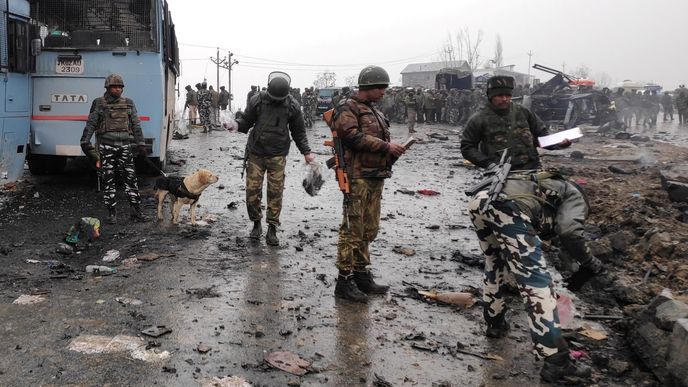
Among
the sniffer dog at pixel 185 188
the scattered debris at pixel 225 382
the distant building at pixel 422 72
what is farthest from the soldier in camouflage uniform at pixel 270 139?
the distant building at pixel 422 72

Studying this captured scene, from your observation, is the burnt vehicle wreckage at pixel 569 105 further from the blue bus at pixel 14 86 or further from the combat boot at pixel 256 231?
the blue bus at pixel 14 86

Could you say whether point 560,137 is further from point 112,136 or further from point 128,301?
point 112,136

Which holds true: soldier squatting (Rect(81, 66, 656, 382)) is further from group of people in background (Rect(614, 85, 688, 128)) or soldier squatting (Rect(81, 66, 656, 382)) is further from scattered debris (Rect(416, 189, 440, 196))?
group of people in background (Rect(614, 85, 688, 128))

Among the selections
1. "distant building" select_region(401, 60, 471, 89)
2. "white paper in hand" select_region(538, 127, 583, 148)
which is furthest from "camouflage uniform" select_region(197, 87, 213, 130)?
"distant building" select_region(401, 60, 471, 89)

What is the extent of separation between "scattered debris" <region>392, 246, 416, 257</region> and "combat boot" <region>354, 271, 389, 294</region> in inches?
51.4

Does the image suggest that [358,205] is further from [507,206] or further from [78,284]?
[78,284]

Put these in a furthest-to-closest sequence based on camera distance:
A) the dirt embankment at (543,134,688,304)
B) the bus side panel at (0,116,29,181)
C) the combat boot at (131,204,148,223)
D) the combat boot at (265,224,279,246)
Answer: the bus side panel at (0,116,29,181) < the combat boot at (131,204,148,223) < the combat boot at (265,224,279,246) < the dirt embankment at (543,134,688,304)

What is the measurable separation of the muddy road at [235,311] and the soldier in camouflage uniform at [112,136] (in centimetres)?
48

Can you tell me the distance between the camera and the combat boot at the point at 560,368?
Answer: 320 centimetres

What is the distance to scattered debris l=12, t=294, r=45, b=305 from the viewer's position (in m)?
4.12

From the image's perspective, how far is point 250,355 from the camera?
345 cm

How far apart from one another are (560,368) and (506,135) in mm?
1515

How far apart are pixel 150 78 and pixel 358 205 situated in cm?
512

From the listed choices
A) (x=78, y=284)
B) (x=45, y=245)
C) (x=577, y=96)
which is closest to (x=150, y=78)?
(x=45, y=245)
